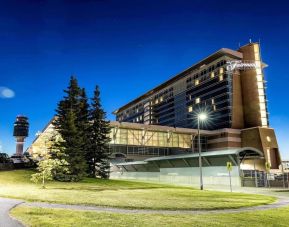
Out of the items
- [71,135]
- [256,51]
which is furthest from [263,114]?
[71,135]

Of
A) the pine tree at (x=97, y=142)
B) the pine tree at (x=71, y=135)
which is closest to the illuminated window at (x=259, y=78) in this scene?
the pine tree at (x=97, y=142)

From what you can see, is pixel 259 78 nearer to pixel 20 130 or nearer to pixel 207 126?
pixel 207 126

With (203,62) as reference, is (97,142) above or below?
below

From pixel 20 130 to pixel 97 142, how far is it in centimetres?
16047

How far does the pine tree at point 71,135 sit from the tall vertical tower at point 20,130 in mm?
161401

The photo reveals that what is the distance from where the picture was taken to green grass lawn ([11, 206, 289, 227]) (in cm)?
901

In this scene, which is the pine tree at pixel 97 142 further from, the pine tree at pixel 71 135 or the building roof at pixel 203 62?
the building roof at pixel 203 62

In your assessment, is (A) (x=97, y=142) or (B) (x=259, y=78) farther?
(B) (x=259, y=78)

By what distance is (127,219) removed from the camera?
983 cm

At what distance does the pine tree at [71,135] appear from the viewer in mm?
34062

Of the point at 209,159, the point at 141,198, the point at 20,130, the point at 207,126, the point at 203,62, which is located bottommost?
the point at 141,198

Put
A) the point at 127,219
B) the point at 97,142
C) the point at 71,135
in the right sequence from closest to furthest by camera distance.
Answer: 1. the point at 127,219
2. the point at 71,135
3. the point at 97,142

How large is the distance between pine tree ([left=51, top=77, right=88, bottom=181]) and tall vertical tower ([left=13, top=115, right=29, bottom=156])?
6354 inches

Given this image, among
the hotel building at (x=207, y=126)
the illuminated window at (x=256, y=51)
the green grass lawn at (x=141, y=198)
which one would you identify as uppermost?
the illuminated window at (x=256, y=51)
